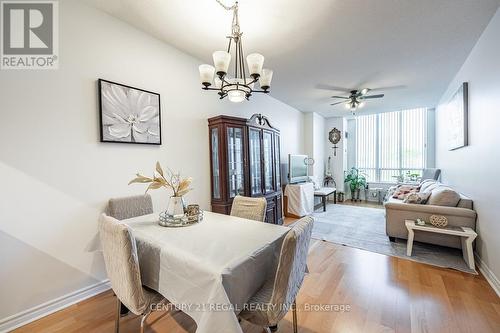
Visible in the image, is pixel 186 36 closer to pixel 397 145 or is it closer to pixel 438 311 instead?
pixel 438 311

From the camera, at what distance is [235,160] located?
3176mm

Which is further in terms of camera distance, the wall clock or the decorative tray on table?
the wall clock

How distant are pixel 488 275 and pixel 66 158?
4.24m

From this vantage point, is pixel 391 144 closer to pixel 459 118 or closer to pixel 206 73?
pixel 459 118

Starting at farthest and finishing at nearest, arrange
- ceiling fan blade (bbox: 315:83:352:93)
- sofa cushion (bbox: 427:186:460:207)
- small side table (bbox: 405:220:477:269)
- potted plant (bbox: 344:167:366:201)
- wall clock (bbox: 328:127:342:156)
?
wall clock (bbox: 328:127:342:156) → potted plant (bbox: 344:167:366:201) → ceiling fan blade (bbox: 315:83:352:93) → sofa cushion (bbox: 427:186:460:207) → small side table (bbox: 405:220:477:269)

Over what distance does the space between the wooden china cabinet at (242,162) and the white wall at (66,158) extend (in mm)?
740

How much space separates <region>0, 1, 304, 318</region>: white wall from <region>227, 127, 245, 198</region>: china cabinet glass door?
2.96ft

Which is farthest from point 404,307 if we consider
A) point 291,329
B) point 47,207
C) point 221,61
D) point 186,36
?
point 186,36

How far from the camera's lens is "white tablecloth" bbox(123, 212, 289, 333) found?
97 cm

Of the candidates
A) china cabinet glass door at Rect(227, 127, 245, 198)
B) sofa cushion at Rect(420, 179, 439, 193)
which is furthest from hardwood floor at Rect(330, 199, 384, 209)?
china cabinet glass door at Rect(227, 127, 245, 198)

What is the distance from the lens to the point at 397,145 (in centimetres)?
629

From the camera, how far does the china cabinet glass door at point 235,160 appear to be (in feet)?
9.99

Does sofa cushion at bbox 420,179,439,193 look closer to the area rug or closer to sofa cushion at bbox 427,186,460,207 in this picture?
sofa cushion at bbox 427,186,460,207

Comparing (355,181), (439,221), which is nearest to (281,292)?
(439,221)
